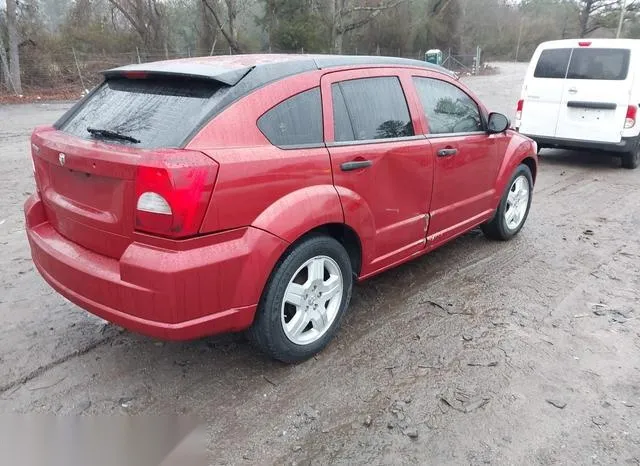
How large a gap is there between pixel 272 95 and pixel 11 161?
24.6 feet

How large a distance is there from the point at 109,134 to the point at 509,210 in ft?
12.8

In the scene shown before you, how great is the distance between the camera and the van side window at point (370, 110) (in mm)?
3289

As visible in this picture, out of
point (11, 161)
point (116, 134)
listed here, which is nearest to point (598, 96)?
point (116, 134)

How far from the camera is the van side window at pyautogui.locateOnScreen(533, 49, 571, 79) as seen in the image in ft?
28.8

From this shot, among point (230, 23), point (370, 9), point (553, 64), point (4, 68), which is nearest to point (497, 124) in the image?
point (553, 64)

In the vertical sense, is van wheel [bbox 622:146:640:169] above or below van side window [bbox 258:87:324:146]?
below

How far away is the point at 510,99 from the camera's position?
20.0 meters

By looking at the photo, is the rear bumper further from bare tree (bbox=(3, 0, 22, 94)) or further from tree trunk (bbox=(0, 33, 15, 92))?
tree trunk (bbox=(0, 33, 15, 92))

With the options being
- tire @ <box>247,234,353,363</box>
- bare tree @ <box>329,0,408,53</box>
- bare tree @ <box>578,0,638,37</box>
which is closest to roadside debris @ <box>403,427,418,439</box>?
tire @ <box>247,234,353,363</box>

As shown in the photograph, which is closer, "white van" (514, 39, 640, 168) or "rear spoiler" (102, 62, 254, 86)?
"rear spoiler" (102, 62, 254, 86)

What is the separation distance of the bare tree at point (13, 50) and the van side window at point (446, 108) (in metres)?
20.8

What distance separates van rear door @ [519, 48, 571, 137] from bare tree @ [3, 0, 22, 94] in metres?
19.0

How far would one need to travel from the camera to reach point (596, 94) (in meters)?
8.45

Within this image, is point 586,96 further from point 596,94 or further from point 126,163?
point 126,163
